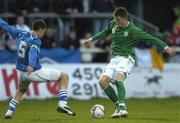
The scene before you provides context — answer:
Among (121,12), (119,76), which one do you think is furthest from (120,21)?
(119,76)

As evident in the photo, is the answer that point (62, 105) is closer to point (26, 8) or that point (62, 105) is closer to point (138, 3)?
point (26, 8)

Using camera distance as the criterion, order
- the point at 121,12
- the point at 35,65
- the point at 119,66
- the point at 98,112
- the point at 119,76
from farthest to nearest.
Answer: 1. the point at 119,66
2. the point at 119,76
3. the point at 121,12
4. the point at 98,112
5. the point at 35,65

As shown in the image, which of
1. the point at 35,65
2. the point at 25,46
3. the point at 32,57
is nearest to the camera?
the point at 32,57

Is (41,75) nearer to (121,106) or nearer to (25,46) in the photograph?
(25,46)

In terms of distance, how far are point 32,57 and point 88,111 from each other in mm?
4142

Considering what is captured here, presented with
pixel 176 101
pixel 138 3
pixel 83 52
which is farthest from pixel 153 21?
pixel 176 101

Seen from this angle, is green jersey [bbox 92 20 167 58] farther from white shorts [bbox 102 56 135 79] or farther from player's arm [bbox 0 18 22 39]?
player's arm [bbox 0 18 22 39]

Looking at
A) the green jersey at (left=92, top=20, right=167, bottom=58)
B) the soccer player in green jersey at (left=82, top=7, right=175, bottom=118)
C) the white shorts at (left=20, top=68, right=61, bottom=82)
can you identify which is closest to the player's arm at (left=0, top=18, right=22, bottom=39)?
the white shorts at (left=20, top=68, right=61, bottom=82)

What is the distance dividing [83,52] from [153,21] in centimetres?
649

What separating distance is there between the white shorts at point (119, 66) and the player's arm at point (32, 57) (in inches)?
69.3

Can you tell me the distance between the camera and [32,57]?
15.3 meters

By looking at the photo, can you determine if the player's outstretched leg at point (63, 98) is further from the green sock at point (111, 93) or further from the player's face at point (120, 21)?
the player's face at point (120, 21)

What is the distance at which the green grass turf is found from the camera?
608 inches

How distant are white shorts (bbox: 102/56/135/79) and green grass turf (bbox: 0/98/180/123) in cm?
99
